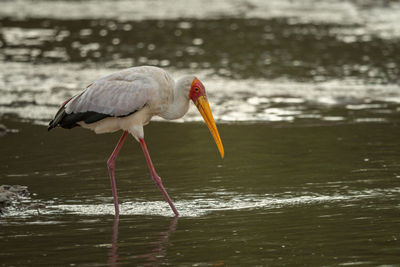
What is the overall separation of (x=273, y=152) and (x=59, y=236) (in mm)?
4269

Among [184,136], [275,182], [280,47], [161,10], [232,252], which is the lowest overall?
[161,10]

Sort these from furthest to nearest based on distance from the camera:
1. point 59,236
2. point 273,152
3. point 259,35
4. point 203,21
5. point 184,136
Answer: point 203,21, point 259,35, point 184,136, point 273,152, point 59,236

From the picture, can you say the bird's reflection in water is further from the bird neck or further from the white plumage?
the bird neck

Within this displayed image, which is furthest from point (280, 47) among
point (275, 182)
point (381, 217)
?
point (381, 217)

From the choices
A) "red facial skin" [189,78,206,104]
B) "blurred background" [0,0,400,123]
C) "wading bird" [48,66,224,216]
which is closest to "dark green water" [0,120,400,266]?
"wading bird" [48,66,224,216]

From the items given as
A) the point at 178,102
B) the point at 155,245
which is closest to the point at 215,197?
the point at 178,102

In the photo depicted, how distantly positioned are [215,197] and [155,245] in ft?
6.04

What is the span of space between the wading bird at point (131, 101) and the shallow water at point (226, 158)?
2.62 ft

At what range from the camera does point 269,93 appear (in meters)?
16.4

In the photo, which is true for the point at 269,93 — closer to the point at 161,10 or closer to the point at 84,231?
the point at 84,231

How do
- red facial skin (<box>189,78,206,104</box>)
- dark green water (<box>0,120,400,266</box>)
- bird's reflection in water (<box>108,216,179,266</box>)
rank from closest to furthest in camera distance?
1. bird's reflection in water (<box>108,216,179,266</box>)
2. dark green water (<box>0,120,400,266</box>)
3. red facial skin (<box>189,78,206,104</box>)

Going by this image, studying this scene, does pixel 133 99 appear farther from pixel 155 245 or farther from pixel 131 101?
pixel 155 245

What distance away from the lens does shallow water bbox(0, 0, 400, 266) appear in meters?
7.64

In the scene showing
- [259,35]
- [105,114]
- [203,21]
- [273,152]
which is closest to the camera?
[105,114]
